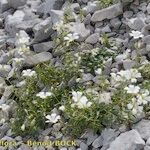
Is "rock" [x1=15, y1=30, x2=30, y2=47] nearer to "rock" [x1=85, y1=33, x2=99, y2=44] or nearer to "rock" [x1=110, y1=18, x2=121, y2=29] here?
"rock" [x1=85, y1=33, x2=99, y2=44]

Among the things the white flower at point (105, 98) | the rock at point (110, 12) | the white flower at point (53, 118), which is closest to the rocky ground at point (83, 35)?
the rock at point (110, 12)

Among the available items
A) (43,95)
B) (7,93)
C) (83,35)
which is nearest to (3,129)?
(7,93)

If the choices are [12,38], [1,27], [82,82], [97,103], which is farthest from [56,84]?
[1,27]

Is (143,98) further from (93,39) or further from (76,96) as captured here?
(93,39)

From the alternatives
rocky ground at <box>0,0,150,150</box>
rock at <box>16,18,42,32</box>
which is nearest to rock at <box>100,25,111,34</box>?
rocky ground at <box>0,0,150,150</box>

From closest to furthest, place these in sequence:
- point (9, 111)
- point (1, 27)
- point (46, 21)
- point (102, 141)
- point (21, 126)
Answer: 1. point (102, 141)
2. point (21, 126)
3. point (9, 111)
4. point (46, 21)
5. point (1, 27)

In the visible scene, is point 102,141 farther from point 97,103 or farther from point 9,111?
point 9,111

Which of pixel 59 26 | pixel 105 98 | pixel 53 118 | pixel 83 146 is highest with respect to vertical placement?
pixel 59 26
